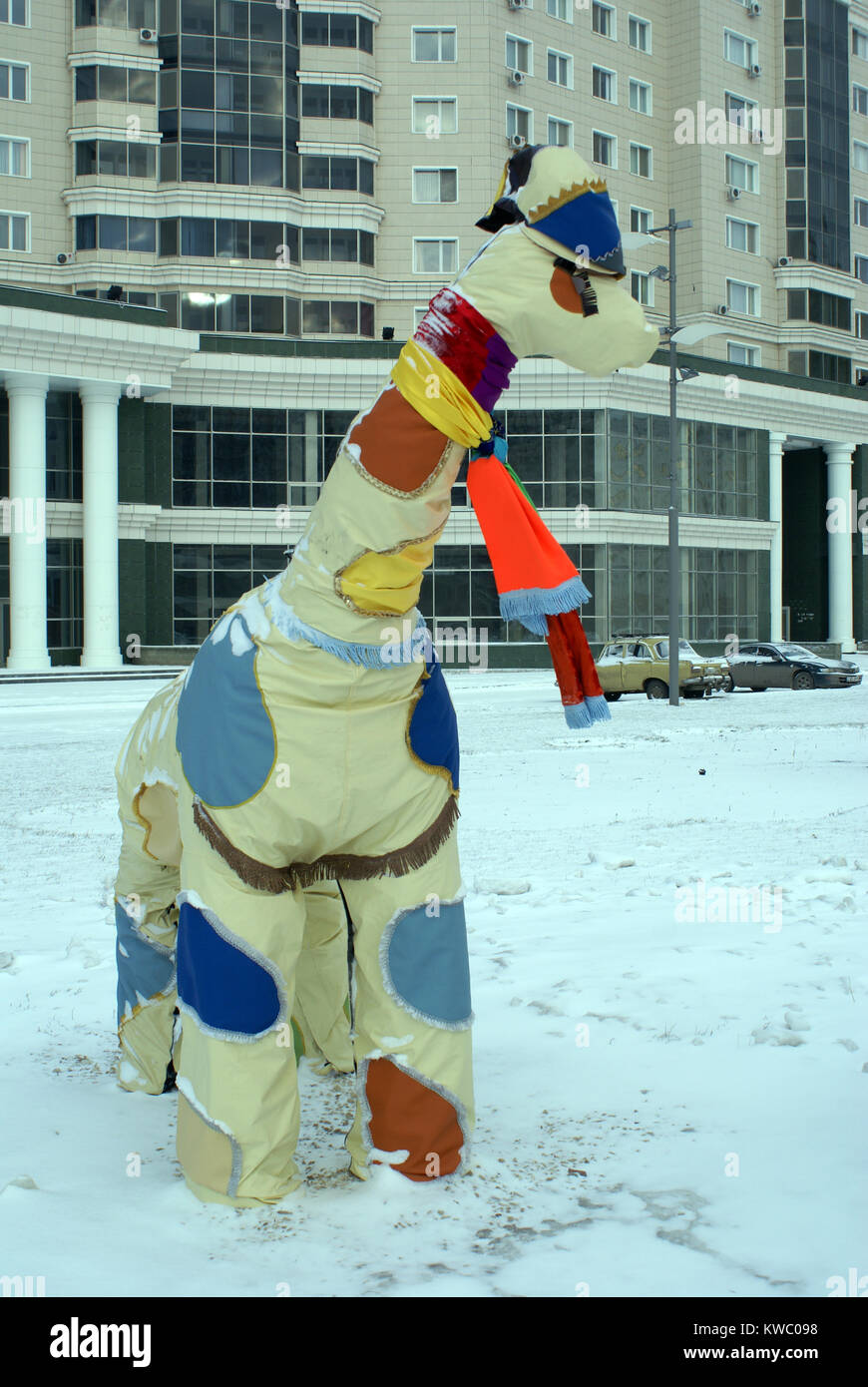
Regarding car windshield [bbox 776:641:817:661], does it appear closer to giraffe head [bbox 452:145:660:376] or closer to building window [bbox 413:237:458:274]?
building window [bbox 413:237:458:274]

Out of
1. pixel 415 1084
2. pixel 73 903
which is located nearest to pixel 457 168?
pixel 73 903

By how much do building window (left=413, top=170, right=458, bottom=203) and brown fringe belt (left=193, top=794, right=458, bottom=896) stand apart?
3941cm

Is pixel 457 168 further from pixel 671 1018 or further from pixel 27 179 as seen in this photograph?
pixel 671 1018

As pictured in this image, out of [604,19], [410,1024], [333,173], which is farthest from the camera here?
[604,19]

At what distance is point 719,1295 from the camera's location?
2.78 m

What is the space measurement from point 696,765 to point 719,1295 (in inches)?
420

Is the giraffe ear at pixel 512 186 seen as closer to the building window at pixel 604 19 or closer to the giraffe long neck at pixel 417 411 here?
the giraffe long neck at pixel 417 411

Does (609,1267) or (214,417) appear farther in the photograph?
(214,417)

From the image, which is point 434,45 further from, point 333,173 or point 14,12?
point 14,12

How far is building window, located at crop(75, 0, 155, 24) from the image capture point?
3619cm

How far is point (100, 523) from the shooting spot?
33938 mm

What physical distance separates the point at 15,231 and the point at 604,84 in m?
20.8

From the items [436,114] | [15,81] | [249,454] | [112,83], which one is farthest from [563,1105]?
[436,114]

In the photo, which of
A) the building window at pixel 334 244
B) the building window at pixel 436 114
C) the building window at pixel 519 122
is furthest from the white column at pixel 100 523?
the building window at pixel 519 122
